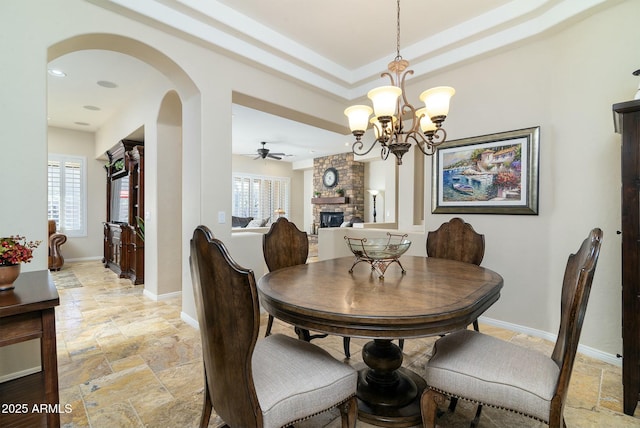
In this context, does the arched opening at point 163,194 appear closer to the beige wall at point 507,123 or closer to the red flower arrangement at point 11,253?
the beige wall at point 507,123

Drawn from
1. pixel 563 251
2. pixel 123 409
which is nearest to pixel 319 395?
pixel 123 409

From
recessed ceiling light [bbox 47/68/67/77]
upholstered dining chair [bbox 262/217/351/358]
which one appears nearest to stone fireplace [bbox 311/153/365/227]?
upholstered dining chair [bbox 262/217/351/358]

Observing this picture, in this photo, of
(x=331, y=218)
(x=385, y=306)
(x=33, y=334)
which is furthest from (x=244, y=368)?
(x=331, y=218)

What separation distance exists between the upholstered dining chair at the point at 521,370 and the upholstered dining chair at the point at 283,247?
1.07m

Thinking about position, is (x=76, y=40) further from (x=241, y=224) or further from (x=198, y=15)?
(x=241, y=224)

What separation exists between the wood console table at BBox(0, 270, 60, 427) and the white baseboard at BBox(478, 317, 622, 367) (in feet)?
10.9

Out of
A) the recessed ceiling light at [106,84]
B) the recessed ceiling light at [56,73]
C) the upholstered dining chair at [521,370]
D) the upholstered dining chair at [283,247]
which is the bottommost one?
the upholstered dining chair at [521,370]

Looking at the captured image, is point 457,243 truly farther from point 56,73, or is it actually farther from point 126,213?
point 126,213

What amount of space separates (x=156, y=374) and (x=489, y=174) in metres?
3.27

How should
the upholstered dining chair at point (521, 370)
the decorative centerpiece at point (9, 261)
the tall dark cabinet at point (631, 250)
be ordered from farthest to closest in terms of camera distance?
the tall dark cabinet at point (631, 250) < the decorative centerpiece at point (9, 261) < the upholstered dining chair at point (521, 370)

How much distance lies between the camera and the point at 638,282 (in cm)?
173

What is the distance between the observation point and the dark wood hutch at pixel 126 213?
4.45 m

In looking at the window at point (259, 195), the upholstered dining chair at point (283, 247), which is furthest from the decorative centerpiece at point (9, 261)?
the window at point (259, 195)

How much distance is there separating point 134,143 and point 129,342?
3274mm
